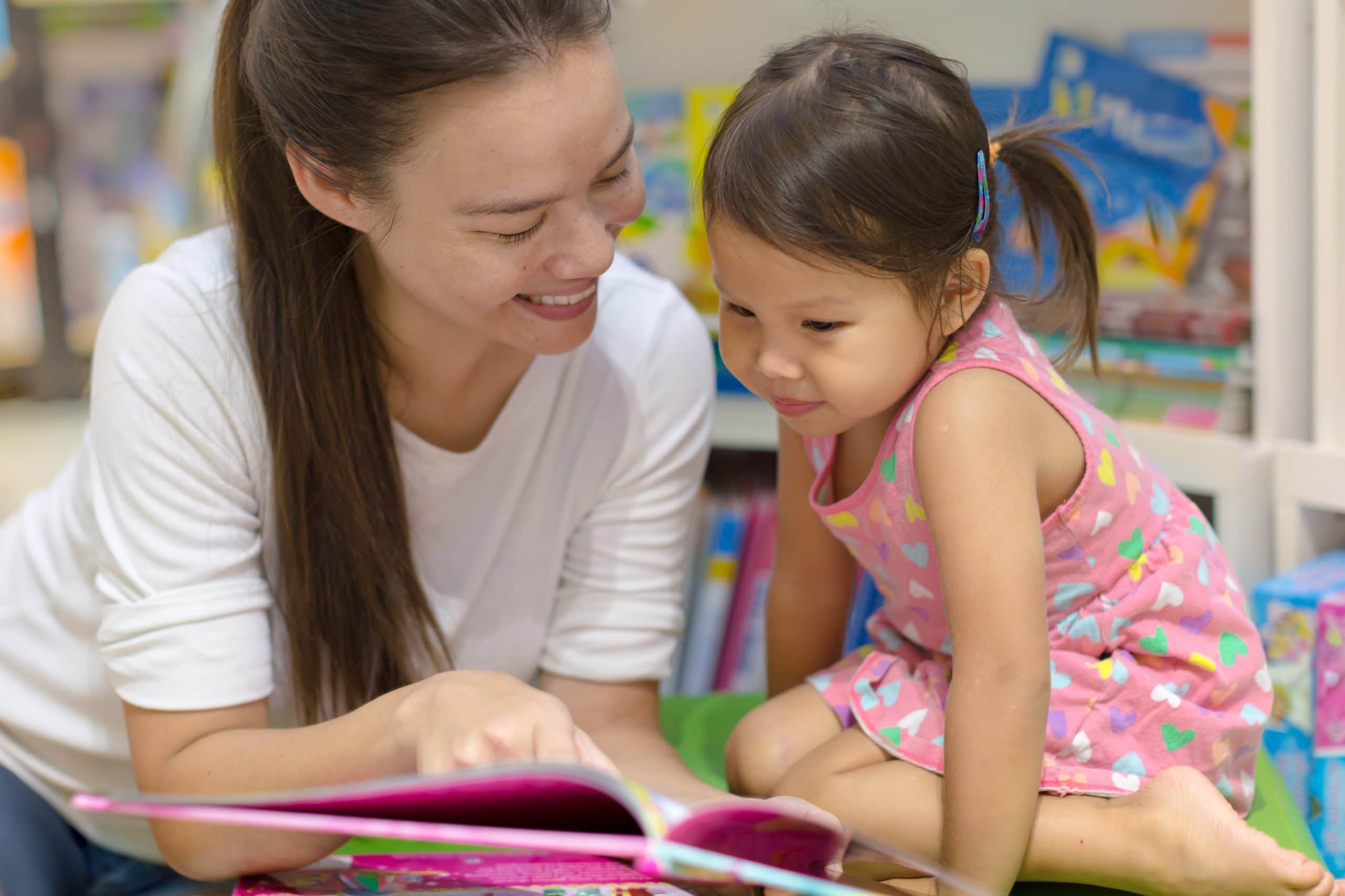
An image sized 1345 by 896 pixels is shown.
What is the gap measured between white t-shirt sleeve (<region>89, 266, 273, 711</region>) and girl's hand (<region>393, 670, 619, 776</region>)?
8.9 inches

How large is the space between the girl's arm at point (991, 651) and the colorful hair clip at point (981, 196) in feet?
0.44

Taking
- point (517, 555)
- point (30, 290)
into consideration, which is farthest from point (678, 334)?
point (30, 290)

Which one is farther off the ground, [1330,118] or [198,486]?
[1330,118]

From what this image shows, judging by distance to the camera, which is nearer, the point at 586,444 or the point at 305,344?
the point at 305,344

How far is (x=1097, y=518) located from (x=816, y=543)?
250 millimetres

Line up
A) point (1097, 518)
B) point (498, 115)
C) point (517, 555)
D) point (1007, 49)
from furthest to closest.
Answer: point (1007, 49) < point (517, 555) < point (1097, 518) < point (498, 115)

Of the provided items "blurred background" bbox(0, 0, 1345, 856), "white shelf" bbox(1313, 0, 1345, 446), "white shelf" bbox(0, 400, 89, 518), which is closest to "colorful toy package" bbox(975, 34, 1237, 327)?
"blurred background" bbox(0, 0, 1345, 856)

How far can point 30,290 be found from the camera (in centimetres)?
272

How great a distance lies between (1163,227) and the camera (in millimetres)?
1396

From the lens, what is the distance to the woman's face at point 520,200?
0.77 metres

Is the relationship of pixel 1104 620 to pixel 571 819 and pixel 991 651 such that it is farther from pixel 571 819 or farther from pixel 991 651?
pixel 571 819

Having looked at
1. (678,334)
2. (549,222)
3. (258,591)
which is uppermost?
(549,222)

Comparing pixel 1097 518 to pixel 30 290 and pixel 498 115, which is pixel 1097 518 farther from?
pixel 30 290

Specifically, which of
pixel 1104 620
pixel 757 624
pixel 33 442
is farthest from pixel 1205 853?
pixel 33 442
